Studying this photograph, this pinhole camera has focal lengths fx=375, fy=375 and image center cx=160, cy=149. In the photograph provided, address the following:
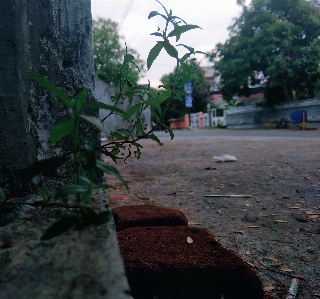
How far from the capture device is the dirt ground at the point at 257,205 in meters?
1.53

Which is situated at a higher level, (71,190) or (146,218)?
(71,190)

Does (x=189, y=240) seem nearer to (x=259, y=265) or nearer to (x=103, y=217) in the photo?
(x=259, y=265)

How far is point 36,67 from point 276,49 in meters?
18.8

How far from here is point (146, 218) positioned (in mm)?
1515

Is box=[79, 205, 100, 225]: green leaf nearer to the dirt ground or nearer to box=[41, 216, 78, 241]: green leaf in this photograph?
box=[41, 216, 78, 241]: green leaf

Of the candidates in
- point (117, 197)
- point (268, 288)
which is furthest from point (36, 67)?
point (117, 197)

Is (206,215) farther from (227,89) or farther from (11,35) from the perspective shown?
(227,89)

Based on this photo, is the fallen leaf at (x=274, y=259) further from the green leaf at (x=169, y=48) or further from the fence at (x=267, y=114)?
the fence at (x=267, y=114)

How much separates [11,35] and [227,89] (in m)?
20.4

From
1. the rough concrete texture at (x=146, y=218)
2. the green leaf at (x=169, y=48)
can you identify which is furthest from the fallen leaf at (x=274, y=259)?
the green leaf at (x=169, y=48)

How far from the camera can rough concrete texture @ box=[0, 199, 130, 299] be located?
533mm

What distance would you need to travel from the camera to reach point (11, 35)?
967 mm

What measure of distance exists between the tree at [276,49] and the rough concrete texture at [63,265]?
1775 cm

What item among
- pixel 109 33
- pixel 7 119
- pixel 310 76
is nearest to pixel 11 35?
pixel 7 119
